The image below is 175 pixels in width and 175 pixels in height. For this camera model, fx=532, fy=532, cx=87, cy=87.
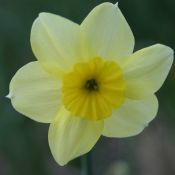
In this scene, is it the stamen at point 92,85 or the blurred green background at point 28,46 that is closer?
the stamen at point 92,85

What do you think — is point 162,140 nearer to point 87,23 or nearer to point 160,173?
point 160,173

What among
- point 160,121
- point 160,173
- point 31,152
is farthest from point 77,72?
point 160,173

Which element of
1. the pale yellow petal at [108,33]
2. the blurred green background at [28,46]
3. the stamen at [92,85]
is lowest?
the blurred green background at [28,46]

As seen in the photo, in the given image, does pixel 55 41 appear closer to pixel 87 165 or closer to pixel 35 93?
pixel 35 93

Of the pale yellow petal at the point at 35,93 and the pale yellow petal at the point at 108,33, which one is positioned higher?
the pale yellow petal at the point at 108,33

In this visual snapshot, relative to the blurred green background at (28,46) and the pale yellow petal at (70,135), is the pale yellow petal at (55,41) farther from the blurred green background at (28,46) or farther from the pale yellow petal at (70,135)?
the blurred green background at (28,46)

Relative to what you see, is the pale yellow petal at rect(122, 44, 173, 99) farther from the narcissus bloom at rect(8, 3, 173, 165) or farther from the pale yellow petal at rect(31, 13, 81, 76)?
the pale yellow petal at rect(31, 13, 81, 76)

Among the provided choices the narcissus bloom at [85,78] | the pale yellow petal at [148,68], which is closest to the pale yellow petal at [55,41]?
the narcissus bloom at [85,78]
